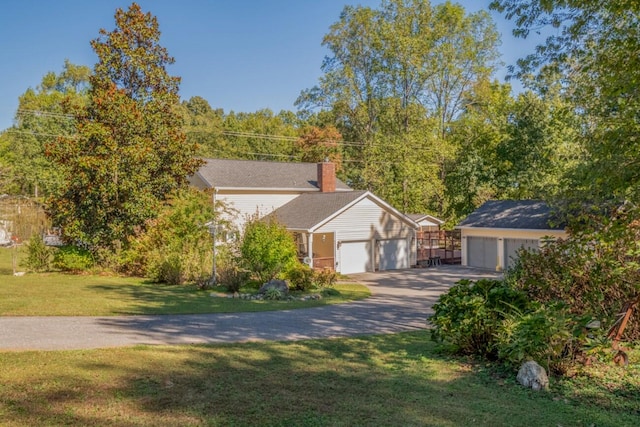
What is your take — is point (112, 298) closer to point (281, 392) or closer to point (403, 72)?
point (281, 392)

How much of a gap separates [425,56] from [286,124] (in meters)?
26.1

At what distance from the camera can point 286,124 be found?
66812mm

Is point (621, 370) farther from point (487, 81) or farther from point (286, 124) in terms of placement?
point (286, 124)

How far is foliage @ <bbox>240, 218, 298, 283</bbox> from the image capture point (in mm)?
21000

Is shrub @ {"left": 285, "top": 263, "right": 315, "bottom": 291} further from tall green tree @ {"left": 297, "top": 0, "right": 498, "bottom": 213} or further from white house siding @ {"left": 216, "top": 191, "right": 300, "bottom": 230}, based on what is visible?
tall green tree @ {"left": 297, "top": 0, "right": 498, "bottom": 213}

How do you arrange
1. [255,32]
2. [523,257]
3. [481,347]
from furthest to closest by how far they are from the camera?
[255,32] < [523,257] < [481,347]

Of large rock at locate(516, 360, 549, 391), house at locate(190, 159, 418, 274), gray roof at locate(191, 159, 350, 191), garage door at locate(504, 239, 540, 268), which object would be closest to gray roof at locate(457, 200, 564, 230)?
garage door at locate(504, 239, 540, 268)

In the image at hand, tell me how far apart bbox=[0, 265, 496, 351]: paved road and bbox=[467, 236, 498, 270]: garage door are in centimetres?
1410

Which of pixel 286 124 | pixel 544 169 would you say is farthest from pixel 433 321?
pixel 286 124

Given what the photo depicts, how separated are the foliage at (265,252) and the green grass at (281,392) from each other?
11853 millimetres

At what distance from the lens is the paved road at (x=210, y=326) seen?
10047mm

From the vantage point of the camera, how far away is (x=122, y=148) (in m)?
25.7

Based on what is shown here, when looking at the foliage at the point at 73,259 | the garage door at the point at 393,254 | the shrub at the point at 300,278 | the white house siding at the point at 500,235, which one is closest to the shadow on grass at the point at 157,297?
the shrub at the point at 300,278

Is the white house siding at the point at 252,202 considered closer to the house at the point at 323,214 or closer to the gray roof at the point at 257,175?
the house at the point at 323,214
